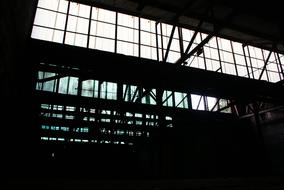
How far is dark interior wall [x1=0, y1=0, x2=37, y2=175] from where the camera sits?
3146 mm

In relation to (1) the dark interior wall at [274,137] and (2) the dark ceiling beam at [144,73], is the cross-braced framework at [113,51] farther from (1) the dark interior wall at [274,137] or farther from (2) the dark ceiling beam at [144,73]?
(2) the dark ceiling beam at [144,73]

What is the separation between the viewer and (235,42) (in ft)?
52.0

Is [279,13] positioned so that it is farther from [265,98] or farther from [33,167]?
[33,167]

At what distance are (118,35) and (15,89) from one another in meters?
9.22

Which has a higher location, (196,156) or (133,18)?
(133,18)

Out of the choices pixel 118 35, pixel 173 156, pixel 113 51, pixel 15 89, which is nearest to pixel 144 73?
pixel 15 89

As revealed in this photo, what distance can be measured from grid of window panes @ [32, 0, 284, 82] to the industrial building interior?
6 centimetres

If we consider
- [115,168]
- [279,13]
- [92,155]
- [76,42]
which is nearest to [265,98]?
[279,13]

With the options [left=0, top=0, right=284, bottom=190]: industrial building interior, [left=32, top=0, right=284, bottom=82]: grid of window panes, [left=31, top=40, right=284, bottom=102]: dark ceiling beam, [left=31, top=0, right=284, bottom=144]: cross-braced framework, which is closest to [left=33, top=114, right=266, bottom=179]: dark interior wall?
[left=0, top=0, right=284, bottom=190]: industrial building interior

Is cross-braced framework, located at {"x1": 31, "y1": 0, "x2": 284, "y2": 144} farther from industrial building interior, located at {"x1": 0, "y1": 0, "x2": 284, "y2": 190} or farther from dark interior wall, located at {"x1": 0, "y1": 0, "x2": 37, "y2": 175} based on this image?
dark interior wall, located at {"x1": 0, "y1": 0, "x2": 37, "y2": 175}

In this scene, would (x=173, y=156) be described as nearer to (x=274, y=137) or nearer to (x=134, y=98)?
(x=134, y=98)

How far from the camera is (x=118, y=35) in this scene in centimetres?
1256

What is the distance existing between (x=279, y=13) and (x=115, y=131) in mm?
7313

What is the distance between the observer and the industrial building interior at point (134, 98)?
4121mm
